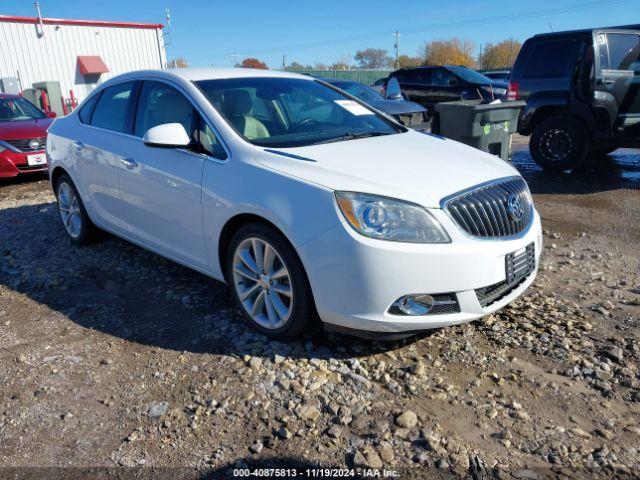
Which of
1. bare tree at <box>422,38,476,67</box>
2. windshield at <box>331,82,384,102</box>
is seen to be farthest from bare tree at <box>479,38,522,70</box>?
windshield at <box>331,82,384,102</box>

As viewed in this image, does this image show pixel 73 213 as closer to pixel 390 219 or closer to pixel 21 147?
pixel 390 219

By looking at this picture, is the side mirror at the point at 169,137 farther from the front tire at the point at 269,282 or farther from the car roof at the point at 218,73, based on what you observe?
the front tire at the point at 269,282

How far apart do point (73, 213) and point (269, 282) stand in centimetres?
297

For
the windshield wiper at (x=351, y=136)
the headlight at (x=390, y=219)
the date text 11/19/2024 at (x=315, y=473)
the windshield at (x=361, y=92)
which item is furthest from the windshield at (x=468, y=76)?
the date text 11/19/2024 at (x=315, y=473)

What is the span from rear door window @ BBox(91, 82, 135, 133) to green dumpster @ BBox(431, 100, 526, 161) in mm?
3677

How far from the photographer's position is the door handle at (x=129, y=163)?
404 centimetres

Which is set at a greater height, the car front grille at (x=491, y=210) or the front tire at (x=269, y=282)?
the car front grille at (x=491, y=210)

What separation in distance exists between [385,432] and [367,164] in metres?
1.47

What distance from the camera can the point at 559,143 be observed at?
26.1ft

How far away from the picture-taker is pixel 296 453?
2.45m

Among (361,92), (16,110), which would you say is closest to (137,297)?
(361,92)

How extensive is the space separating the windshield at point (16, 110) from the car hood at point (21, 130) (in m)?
0.48

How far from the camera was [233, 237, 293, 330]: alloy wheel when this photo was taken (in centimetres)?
320

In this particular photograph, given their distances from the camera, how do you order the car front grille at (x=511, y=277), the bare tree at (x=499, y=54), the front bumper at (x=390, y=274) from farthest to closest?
the bare tree at (x=499, y=54), the car front grille at (x=511, y=277), the front bumper at (x=390, y=274)
